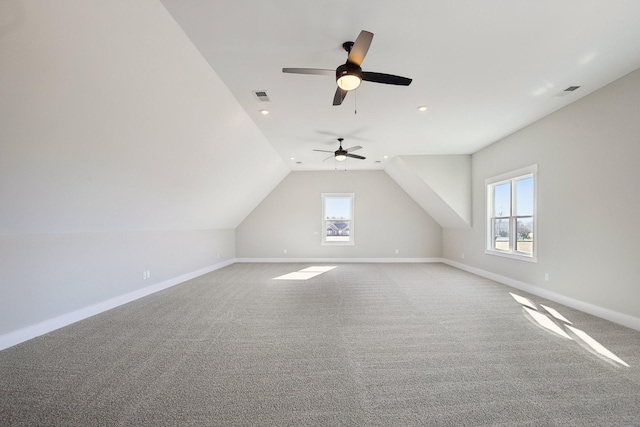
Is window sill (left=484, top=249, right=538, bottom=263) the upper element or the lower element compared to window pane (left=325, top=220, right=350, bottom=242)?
lower

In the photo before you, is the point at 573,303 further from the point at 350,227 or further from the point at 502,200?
the point at 350,227

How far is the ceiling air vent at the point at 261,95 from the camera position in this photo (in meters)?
3.43

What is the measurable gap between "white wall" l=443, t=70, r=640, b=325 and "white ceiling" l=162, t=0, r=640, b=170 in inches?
11.2

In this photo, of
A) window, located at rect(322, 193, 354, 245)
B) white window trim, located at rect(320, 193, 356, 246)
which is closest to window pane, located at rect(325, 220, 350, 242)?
window, located at rect(322, 193, 354, 245)

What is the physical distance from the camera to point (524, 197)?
16.2ft

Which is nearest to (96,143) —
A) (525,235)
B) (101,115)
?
(101,115)

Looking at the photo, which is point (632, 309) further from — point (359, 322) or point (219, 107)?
point (219, 107)

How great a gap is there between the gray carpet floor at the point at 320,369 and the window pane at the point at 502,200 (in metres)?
2.36

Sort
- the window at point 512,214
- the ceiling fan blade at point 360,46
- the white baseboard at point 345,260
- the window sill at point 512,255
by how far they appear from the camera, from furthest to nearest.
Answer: the white baseboard at point 345,260
the window at point 512,214
the window sill at point 512,255
the ceiling fan blade at point 360,46

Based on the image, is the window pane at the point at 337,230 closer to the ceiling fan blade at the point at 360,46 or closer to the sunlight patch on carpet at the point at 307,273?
the sunlight patch on carpet at the point at 307,273

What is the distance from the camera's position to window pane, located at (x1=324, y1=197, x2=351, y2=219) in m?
8.52

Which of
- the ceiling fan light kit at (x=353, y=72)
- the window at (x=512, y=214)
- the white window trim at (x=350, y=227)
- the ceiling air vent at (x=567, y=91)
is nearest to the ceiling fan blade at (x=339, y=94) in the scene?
the ceiling fan light kit at (x=353, y=72)

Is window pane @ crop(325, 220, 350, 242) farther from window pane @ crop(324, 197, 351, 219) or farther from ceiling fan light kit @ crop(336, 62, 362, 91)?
ceiling fan light kit @ crop(336, 62, 362, 91)

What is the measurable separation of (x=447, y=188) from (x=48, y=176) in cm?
690
